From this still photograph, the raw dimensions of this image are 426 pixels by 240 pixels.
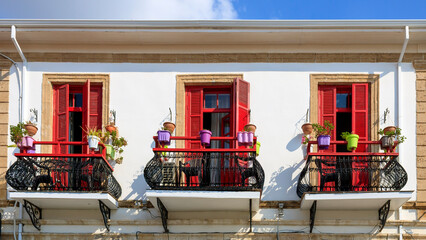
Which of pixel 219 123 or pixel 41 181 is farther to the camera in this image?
pixel 219 123

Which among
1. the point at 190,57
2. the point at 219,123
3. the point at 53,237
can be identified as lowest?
the point at 53,237

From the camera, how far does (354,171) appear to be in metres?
14.8

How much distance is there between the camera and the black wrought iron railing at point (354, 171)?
1430 cm

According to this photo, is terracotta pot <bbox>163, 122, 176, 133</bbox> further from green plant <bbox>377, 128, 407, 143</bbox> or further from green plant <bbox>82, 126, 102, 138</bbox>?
green plant <bbox>377, 128, 407, 143</bbox>

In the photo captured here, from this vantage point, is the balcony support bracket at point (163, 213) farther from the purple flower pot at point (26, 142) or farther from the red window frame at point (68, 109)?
the purple flower pot at point (26, 142)

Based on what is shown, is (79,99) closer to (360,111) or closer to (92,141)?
(92,141)

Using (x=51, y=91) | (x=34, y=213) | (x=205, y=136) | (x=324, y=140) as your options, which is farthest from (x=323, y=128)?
(x=34, y=213)

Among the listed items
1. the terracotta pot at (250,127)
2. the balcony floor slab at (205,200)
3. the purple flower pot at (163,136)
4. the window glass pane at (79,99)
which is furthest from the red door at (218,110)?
the window glass pane at (79,99)

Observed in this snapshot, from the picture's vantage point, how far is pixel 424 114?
15414 mm

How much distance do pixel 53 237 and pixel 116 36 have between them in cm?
418

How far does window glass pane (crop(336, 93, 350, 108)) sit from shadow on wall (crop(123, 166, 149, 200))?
166 inches

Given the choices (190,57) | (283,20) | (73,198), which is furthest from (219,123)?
(73,198)

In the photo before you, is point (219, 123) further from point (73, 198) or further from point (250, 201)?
point (73, 198)

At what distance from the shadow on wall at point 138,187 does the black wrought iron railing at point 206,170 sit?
93 centimetres
